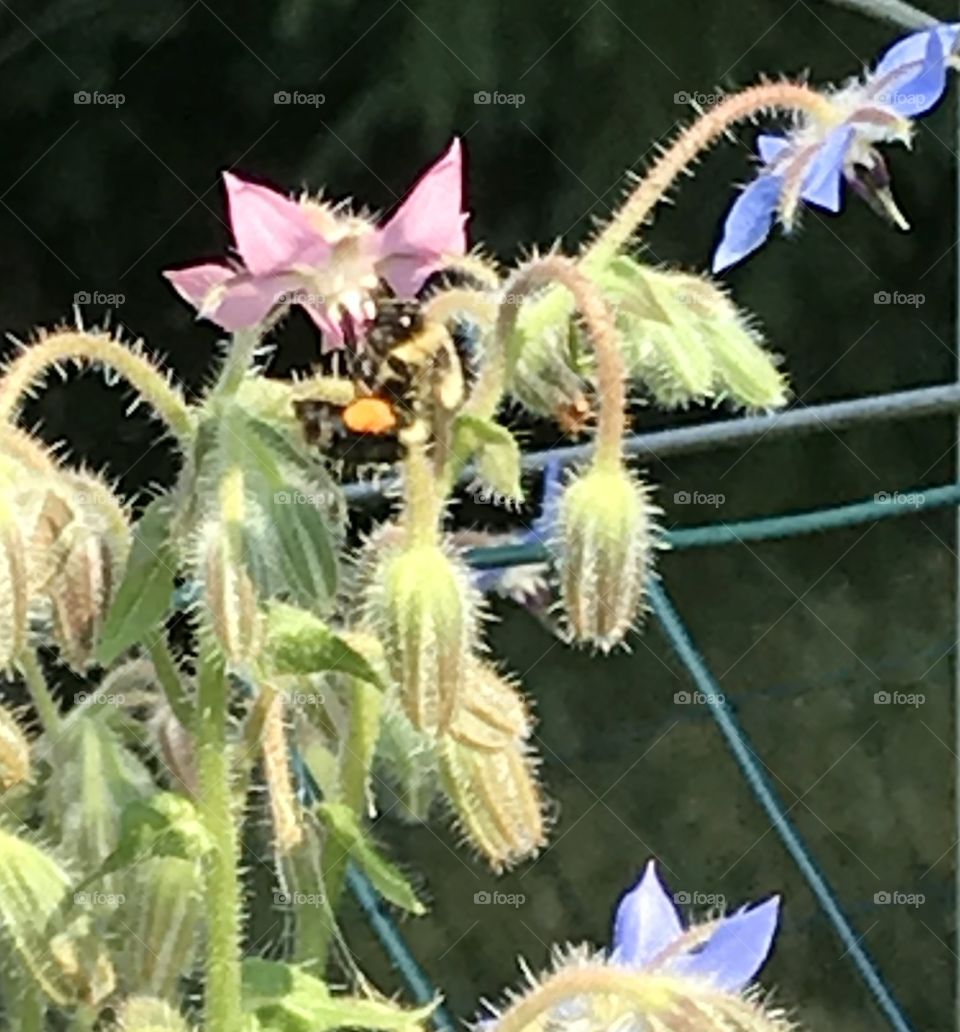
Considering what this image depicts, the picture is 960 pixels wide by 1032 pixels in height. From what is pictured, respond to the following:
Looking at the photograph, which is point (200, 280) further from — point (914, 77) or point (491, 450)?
point (914, 77)

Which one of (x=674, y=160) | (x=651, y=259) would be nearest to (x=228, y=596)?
(x=674, y=160)

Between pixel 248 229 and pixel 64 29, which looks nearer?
pixel 248 229

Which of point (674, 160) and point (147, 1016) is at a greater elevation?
point (674, 160)

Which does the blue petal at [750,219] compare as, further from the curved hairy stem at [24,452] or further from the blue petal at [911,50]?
the curved hairy stem at [24,452]

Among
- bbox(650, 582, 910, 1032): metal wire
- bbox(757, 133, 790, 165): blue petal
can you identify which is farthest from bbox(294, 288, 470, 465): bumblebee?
bbox(650, 582, 910, 1032): metal wire

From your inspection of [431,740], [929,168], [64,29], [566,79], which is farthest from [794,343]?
[431,740]

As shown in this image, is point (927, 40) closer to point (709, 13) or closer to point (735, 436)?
point (735, 436)
